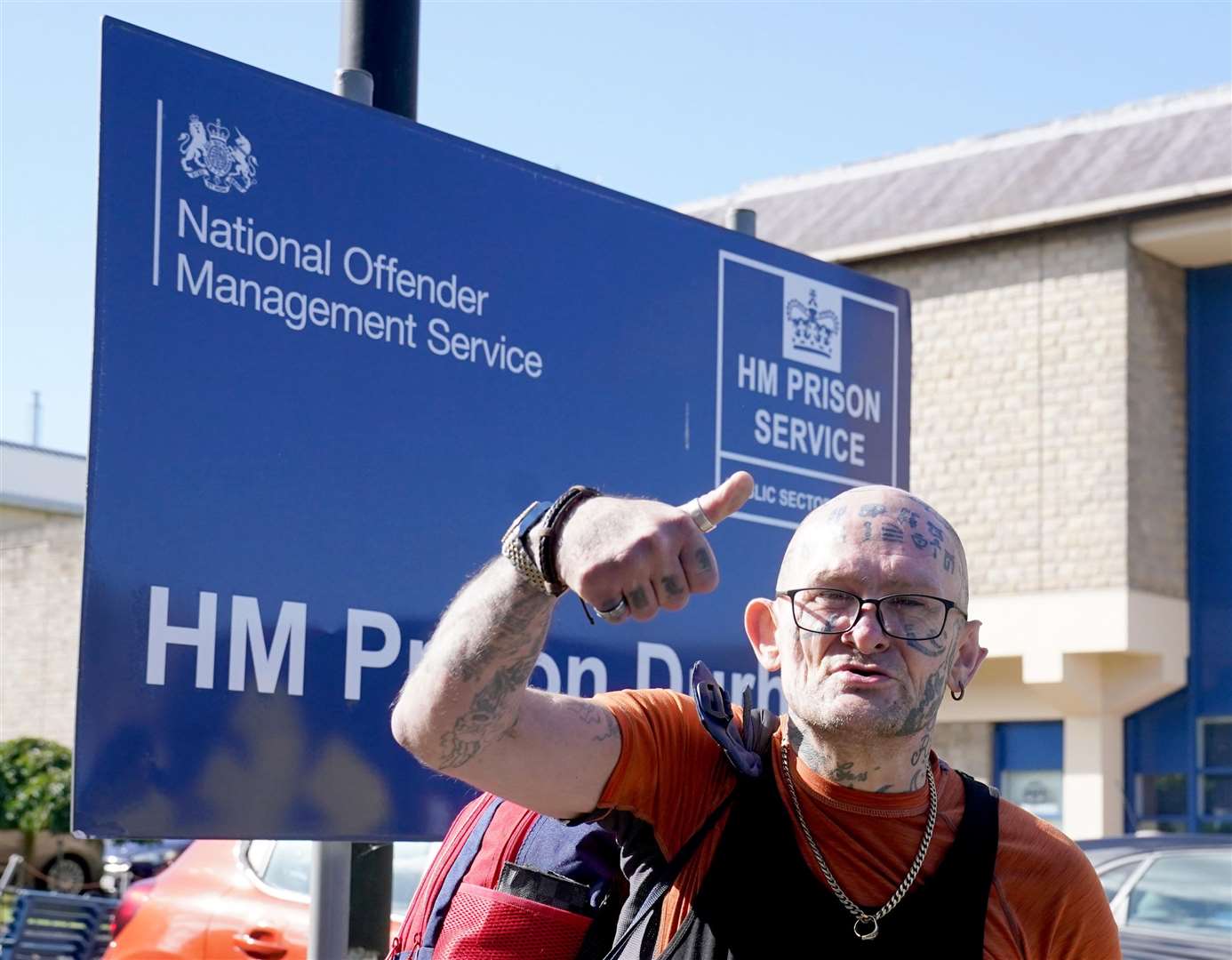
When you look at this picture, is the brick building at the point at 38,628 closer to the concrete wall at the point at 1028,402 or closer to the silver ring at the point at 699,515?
the concrete wall at the point at 1028,402

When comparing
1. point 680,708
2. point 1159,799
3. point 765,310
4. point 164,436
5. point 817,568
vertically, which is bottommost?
point 1159,799

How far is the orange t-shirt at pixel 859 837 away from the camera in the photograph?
2.64m

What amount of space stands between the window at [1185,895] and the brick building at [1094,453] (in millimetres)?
12135

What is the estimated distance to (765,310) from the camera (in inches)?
191

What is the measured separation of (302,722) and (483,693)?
1303 mm

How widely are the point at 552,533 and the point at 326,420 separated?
5.23ft

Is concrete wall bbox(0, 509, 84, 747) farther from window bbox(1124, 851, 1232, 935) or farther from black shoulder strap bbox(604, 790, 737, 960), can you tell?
black shoulder strap bbox(604, 790, 737, 960)

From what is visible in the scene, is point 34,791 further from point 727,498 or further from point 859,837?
point 727,498

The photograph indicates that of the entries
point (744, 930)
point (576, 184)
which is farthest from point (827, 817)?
point (576, 184)

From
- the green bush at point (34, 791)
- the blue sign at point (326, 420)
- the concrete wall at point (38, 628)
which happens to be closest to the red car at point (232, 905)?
the blue sign at point (326, 420)

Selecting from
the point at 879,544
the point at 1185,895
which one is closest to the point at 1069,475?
the point at 1185,895

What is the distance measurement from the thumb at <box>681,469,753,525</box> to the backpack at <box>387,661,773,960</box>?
53cm

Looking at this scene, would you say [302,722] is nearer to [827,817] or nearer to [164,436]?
[164,436]

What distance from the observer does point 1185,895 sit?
7.80m
